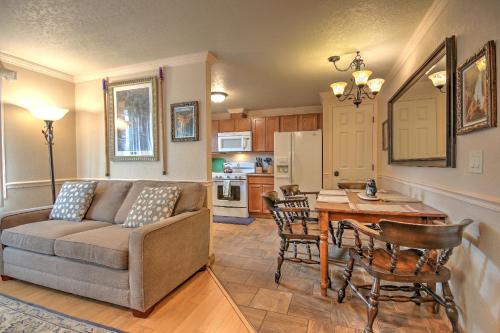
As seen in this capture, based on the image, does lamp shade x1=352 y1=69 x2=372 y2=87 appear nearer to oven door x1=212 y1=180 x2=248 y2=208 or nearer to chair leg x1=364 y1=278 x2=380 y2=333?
chair leg x1=364 y1=278 x2=380 y2=333

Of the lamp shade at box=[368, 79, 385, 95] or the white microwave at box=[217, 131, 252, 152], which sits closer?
the lamp shade at box=[368, 79, 385, 95]

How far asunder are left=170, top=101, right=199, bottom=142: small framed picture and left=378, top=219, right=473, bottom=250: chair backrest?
2011 millimetres

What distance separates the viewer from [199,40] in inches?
87.5

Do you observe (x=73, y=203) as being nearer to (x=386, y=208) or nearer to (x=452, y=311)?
(x=386, y=208)

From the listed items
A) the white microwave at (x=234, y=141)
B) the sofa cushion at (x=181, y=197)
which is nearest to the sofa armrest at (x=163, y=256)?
the sofa cushion at (x=181, y=197)

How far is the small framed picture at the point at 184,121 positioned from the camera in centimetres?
256

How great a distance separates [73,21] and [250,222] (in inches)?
141

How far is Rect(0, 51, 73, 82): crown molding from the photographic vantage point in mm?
2465

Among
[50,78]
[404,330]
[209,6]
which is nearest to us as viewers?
[404,330]

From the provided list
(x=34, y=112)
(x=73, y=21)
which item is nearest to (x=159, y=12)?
(x=73, y=21)

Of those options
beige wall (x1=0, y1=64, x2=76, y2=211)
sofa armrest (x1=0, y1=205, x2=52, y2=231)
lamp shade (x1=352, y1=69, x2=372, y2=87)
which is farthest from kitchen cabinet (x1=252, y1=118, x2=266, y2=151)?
sofa armrest (x1=0, y1=205, x2=52, y2=231)

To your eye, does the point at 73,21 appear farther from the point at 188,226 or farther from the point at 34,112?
the point at 188,226

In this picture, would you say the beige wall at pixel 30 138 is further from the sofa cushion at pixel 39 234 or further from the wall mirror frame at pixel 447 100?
the wall mirror frame at pixel 447 100

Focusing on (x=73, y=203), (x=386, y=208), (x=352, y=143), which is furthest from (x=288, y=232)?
(x=352, y=143)
